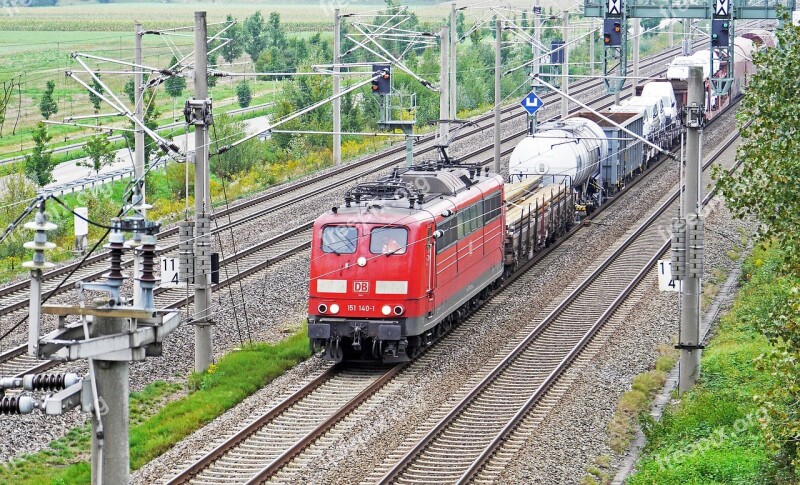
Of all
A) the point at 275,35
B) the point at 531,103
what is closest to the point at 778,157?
the point at 531,103

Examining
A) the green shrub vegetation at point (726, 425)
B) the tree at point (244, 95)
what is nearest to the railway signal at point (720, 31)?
the green shrub vegetation at point (726, 425)

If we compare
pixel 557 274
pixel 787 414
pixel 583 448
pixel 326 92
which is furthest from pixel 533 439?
pixel 326 92

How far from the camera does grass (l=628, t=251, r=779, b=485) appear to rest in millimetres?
18094

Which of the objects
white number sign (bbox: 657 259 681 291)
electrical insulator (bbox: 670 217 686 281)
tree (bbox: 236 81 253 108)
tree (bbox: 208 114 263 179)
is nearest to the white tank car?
white number sign (bbox: 657 259 681 291)

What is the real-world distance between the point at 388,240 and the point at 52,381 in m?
13.3

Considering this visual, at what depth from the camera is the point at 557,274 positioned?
35219 millimetres

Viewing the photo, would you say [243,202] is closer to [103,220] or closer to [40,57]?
[103,220]

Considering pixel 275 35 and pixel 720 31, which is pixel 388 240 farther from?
pixel 275 35

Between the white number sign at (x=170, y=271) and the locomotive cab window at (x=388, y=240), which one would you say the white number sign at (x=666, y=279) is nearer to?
the locomotive cab window at (x=388, y=240)

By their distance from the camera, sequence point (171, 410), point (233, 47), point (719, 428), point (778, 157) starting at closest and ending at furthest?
point (719, 428), point (778, 157), point (171, 410), point (233, 47)

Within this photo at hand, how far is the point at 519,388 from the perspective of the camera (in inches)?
963

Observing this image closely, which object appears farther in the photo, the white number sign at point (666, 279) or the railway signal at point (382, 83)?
the railway signal at point (382, 83)

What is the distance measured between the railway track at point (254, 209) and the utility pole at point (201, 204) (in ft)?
8.66

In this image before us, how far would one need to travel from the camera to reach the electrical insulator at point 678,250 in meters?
23.6
